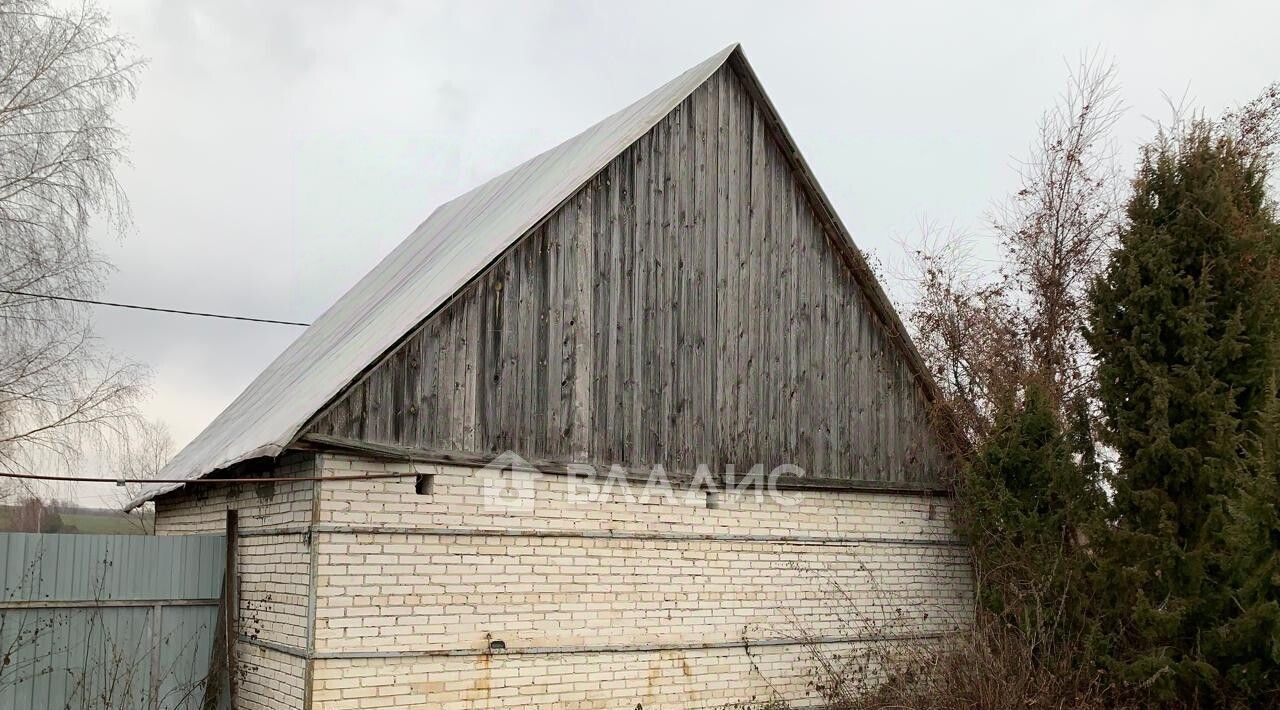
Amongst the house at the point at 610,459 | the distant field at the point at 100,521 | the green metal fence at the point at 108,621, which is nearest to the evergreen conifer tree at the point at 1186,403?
the house at the point at 610,459

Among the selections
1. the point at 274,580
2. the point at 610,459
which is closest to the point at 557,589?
the point at 610,459

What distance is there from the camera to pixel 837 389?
1257 cm

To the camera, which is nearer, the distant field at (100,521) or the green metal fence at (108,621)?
the green metal fence at (108,621)

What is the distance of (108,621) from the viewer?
9.79m

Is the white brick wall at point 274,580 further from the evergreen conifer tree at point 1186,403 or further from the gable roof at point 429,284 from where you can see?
the evergreen conifer tree at point 1186,403

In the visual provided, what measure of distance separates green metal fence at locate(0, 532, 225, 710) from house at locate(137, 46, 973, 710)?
0.41 m

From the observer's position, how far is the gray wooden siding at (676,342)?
9797mm

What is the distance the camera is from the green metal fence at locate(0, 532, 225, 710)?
30.8 feet

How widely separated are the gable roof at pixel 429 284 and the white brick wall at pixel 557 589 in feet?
2.00

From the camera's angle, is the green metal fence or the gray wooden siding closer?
the green metal fence

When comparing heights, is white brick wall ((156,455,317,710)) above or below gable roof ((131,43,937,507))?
below

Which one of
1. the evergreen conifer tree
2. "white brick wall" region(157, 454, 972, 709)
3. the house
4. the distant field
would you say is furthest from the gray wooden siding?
the distant field

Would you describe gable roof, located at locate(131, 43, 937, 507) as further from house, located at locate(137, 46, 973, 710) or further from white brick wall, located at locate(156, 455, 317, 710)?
white brick wall, located at locate(156, 455, 317, 710)

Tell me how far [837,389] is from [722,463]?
1.87 metres
